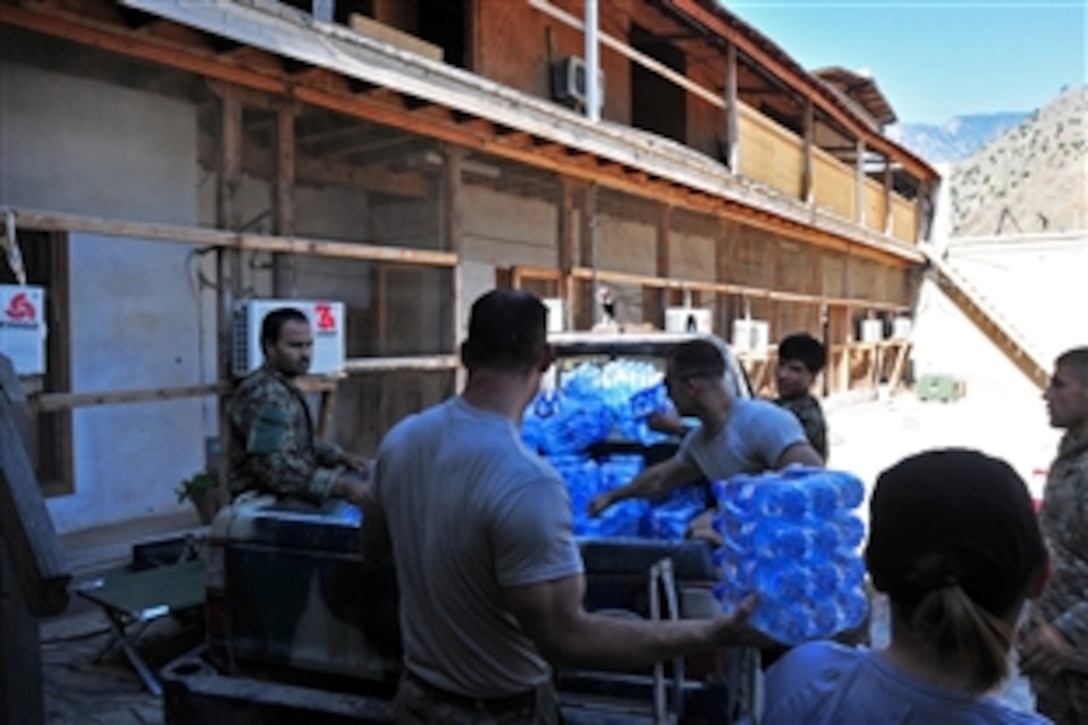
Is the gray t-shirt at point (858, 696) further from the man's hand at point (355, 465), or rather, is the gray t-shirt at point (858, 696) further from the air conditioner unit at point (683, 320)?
the air conditioner unit at point (683, 320)

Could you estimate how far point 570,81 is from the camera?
30.4 ft

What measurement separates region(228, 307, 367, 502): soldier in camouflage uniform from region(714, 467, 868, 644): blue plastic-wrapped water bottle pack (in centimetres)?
229

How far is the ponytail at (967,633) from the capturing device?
3.64 ft

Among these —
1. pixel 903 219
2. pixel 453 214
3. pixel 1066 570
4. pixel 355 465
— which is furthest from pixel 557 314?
pixel 903 219

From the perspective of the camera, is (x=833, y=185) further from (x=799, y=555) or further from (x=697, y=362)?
(x=799, y=555)

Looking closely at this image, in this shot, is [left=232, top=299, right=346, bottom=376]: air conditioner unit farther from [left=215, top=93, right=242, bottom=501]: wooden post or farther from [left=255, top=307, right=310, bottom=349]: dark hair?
[left=255, top=307, right=310, bottom=349]: dark hair

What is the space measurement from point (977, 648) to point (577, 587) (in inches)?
32.6

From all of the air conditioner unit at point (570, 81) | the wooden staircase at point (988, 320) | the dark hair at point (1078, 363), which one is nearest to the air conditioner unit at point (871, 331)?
the wooden staircase at point (988, 320)

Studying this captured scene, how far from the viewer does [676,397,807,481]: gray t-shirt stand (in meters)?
3.08

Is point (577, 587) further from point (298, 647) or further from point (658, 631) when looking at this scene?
point (298, 647)

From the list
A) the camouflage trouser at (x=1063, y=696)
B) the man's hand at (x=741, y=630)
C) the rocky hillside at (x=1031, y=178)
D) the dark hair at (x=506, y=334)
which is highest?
the rocky hillside at (x=1031, y=178)

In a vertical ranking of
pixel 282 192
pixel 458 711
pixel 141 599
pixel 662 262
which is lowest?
A: pixel 141 599

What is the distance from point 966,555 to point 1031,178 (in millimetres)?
62181

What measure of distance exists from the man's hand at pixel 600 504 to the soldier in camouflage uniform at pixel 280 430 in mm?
1034
